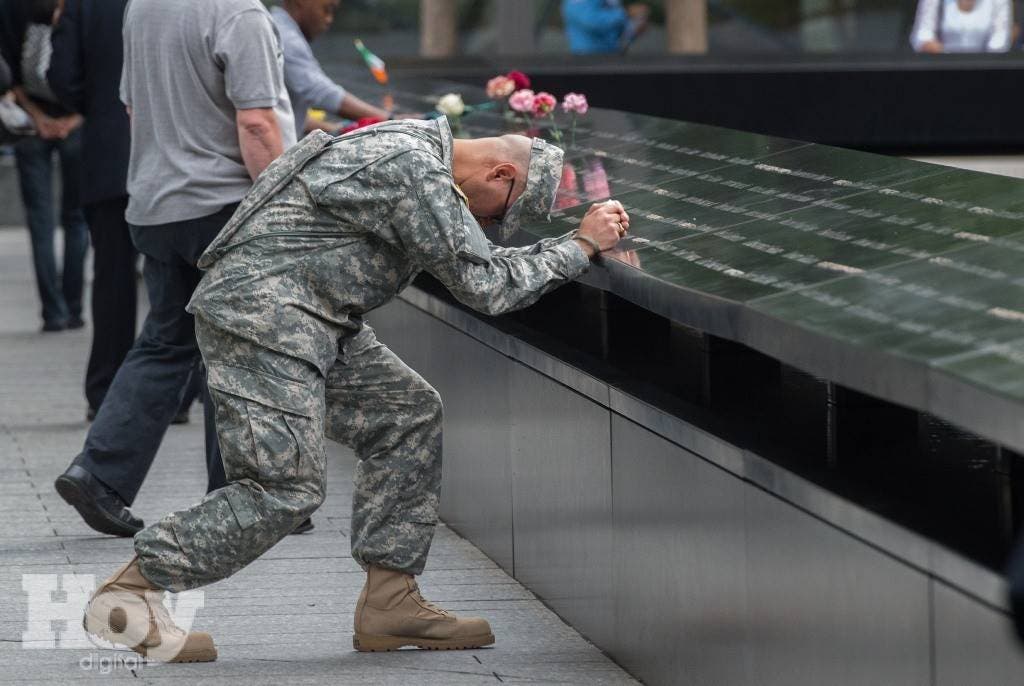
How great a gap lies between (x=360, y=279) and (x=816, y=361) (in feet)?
4.69

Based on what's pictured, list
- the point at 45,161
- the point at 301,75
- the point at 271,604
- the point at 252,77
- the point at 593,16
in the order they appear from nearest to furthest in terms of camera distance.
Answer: the point at 271,604
the point at 252,77
the point at 301,75
the point at 45,161
the point at 593,16

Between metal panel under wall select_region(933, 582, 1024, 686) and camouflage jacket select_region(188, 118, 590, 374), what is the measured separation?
59.5 inches

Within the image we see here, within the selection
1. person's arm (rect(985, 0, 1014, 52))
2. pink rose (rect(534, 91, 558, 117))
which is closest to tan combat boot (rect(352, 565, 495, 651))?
pink rose (rect(534, 91, 558, 117))

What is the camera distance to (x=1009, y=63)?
453 inches

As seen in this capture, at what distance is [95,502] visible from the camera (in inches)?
220

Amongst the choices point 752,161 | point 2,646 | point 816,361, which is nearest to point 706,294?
point 816,361

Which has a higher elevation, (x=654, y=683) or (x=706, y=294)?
(x=706, y=294)

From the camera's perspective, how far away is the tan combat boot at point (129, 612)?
4297 millimetres

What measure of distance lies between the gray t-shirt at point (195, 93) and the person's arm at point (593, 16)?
10.9 meters

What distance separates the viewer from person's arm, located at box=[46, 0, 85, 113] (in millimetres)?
7059

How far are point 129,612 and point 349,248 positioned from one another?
40.5 inches

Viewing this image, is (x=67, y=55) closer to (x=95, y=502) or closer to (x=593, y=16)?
(x=95, y=502)

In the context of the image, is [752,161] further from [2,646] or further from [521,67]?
[521,67]

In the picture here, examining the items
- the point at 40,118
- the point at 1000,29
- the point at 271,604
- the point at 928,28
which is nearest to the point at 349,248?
the point at 271,604
